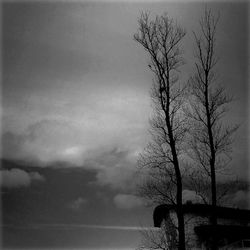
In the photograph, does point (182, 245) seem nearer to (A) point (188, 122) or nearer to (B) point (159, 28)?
(A) point (188, 122)

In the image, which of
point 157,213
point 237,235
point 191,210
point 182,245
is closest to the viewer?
point 182,245

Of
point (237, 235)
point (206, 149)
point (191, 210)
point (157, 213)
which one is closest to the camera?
point (206, 149)

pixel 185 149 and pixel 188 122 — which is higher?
pixel 188 122

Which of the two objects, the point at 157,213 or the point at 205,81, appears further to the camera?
the point at 157,213

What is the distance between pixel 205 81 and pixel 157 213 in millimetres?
15677

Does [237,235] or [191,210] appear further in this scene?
[191,210]

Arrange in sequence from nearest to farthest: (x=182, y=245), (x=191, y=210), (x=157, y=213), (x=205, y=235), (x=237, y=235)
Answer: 1. (x=182, y=245)
2. (x=237, y=235)
3. (x=205, y=235)
4. (x=191, y=210)
5. (x=157, y=213)

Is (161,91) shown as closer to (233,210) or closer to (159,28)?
(159,28)

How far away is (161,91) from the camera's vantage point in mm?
17625

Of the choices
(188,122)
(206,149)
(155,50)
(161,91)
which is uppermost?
(155,50)

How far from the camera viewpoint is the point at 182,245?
15.4m

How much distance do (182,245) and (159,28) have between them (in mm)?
10357

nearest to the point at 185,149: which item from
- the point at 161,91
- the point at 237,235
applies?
the point at 161,91

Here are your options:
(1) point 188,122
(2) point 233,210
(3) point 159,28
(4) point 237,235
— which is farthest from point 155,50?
(2) point 233,210
